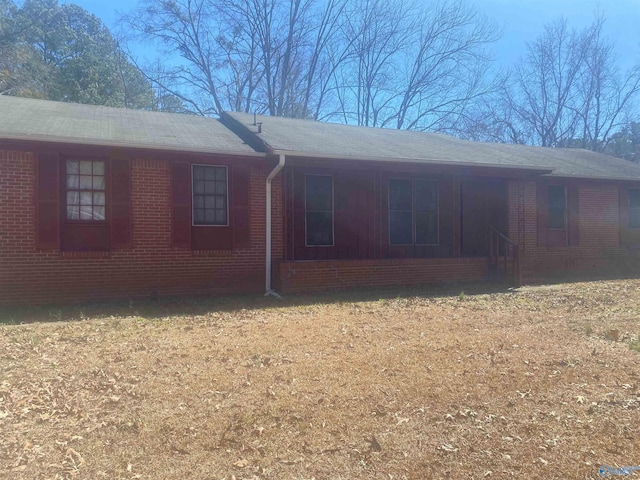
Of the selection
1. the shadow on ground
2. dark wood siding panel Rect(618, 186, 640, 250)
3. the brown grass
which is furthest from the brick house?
the brown grass


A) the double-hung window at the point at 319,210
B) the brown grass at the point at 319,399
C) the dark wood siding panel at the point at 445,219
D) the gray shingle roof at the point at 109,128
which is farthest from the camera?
the dark wood siding panel at the point at 445,219

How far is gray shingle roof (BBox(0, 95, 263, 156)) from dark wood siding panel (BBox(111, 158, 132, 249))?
56 centimetres

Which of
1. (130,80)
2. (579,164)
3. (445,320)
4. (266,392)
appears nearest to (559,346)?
(445,320)

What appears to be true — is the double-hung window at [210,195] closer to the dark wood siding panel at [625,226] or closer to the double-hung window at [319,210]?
the double-hung window at [319,210]

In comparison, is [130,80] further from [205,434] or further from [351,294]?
[205,434]

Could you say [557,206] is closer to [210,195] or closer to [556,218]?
[556,218]

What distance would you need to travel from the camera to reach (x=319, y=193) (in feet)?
37.6

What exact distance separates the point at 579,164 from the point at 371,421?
14492 mm

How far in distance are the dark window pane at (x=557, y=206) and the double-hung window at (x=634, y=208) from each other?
2535mm

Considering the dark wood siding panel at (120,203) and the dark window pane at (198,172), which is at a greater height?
the dark window pane at (198,172)

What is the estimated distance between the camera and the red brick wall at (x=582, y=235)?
42.3 feet

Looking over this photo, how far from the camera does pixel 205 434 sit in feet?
11.5

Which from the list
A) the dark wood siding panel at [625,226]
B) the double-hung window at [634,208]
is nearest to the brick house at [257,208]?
the dark wood siding panel at [625,226]

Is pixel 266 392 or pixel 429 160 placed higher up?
pixel 429 160
